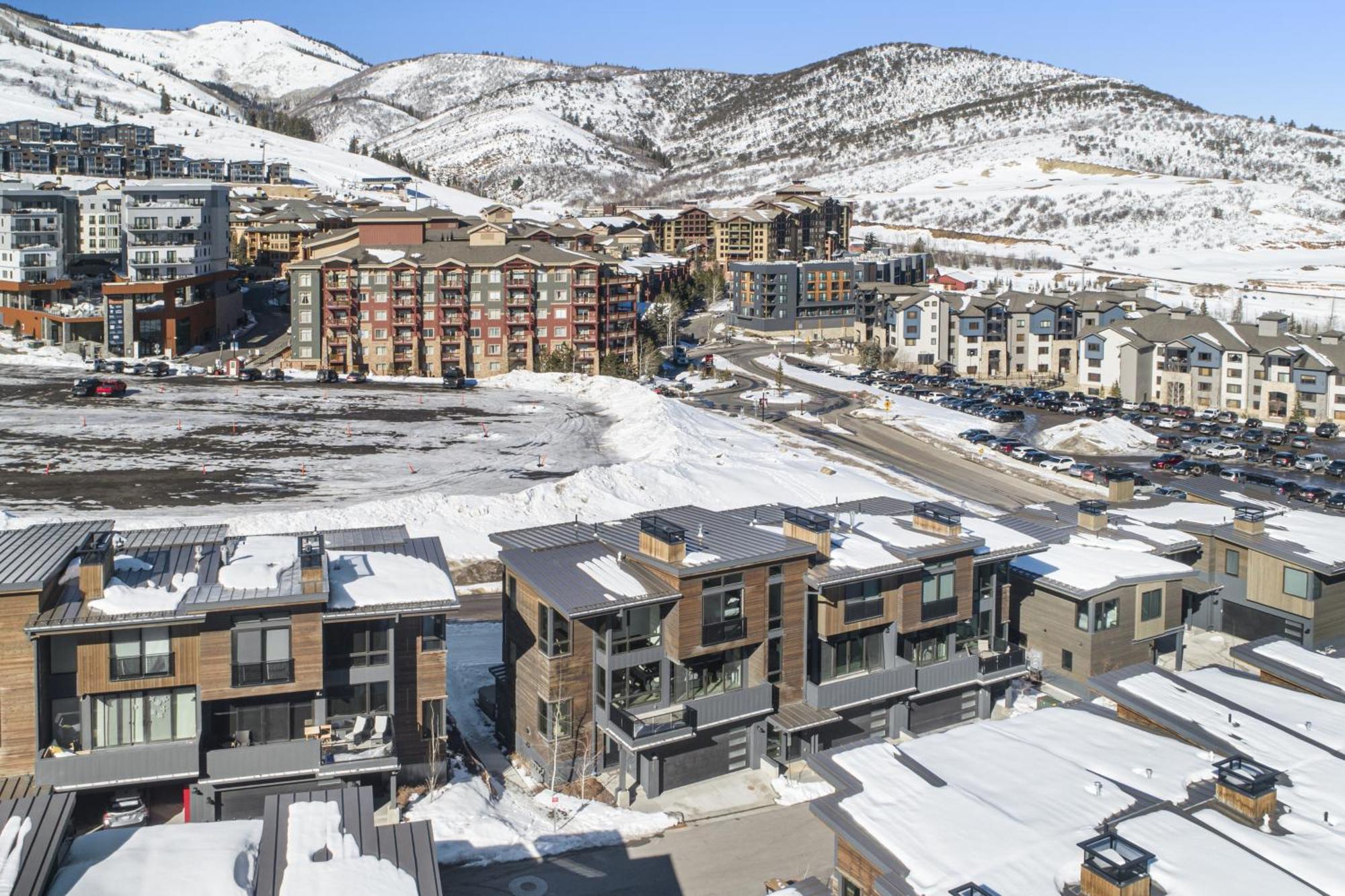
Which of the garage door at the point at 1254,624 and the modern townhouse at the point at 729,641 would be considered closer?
the modern townhouse at the point at 729,641

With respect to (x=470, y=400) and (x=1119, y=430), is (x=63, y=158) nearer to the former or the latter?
(x=470, y=400)

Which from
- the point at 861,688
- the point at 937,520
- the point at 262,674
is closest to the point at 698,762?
the point at 861,688

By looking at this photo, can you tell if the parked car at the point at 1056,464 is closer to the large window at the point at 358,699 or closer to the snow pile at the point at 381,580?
the snow pile at the point at 381,580

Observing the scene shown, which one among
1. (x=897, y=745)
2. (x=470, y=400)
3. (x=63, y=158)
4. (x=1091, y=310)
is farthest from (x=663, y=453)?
(x=63, y=158)

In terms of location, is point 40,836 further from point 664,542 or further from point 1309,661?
point 1309,661

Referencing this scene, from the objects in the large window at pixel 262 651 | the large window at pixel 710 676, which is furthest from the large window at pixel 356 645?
the large window at pixel 710 676

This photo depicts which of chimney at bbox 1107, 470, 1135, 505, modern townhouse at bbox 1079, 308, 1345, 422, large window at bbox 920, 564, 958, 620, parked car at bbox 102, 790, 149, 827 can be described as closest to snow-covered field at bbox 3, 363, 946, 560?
chimney at bbox 1107, 470, 1135, 505

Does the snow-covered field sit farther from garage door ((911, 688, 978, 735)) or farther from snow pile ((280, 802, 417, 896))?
snow pile ((280, 802, 417, 896))
